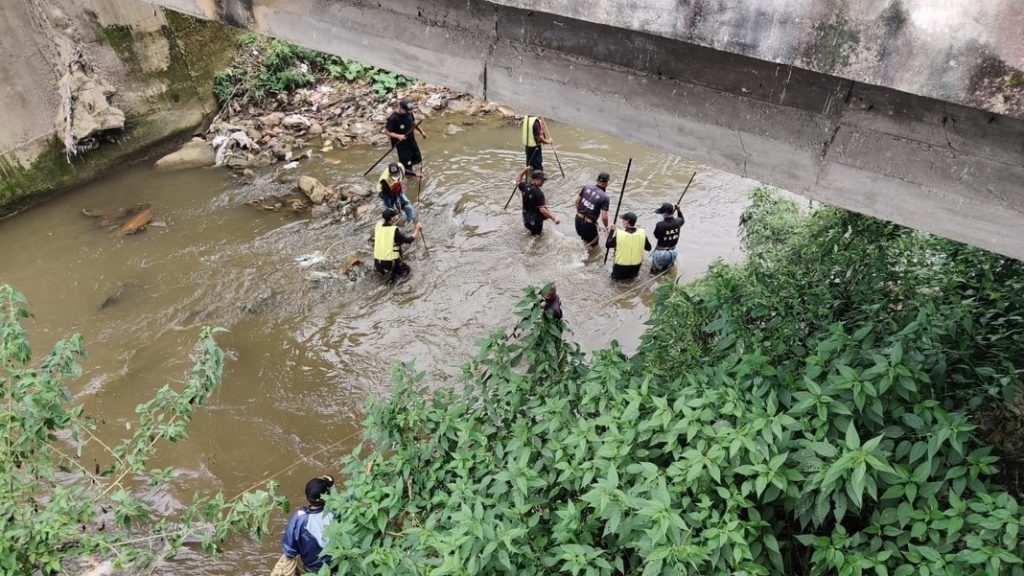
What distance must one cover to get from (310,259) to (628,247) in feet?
14.3

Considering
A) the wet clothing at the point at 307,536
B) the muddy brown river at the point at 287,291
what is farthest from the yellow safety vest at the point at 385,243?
the wet clothing at the point at 307,536

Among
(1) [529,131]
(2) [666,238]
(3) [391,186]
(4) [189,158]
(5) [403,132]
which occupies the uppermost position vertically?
(1) [529,131]

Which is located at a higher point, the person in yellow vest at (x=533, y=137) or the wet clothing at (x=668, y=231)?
the person in yellow vest at (x=533, y=137)

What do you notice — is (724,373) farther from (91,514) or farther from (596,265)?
(596,265)

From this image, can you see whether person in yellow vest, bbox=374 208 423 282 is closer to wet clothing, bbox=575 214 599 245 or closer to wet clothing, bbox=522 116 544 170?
wet clothing, bbox=575 214 599 245

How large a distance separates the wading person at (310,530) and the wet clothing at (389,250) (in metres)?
3.85

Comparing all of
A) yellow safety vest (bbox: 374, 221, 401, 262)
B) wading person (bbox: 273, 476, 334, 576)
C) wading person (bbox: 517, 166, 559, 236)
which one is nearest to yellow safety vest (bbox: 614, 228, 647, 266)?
wading person (bbox: 517, 166, 559, 236)

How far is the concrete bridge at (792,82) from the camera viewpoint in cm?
239

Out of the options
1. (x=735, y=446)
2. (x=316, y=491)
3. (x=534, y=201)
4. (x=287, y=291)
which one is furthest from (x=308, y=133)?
(x=735, y=446)

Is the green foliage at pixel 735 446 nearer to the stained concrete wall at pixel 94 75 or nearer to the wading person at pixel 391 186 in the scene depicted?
the wading person at pixel 391 186

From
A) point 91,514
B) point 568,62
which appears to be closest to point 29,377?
point 91,514

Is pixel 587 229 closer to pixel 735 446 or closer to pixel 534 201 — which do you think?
pixel 534 201

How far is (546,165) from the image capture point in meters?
11.3

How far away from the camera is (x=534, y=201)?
28.5 ft
